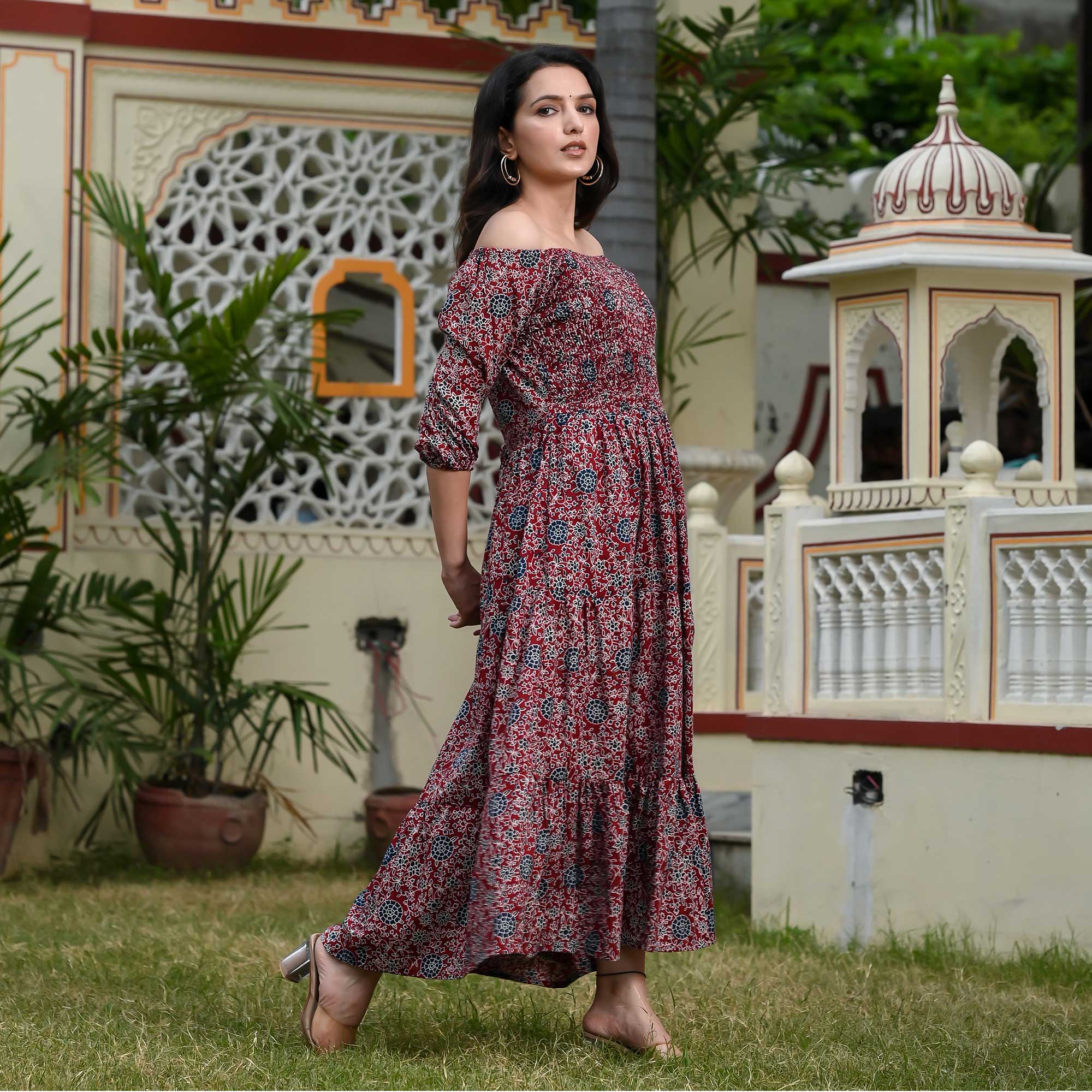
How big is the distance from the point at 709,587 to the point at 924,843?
1983 millimetres

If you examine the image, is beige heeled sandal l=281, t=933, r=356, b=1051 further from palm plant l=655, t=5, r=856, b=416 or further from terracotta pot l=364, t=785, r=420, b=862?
palm plant l=655, t=5, r=856, b=416

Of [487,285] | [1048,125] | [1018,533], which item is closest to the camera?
[487,285]

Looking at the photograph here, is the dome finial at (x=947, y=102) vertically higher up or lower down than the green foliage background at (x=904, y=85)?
lower down

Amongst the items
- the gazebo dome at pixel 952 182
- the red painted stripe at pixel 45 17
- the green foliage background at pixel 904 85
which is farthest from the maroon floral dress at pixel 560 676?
the green foliage background at pixel 904 85

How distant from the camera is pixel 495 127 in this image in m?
3.60

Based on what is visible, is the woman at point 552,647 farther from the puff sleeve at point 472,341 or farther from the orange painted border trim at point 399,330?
the orange painted border trim at point 399,330

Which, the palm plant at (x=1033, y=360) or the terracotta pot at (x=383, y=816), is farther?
the palm plant at (x=1033, y=360)

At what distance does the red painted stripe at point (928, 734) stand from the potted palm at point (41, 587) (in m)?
2.30

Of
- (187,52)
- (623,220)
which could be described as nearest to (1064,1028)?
(623,220)

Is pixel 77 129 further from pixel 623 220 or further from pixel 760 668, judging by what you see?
pixel 760 668

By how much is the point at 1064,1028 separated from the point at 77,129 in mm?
5319

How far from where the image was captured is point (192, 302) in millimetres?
6957

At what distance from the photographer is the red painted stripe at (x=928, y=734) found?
16.6 ft

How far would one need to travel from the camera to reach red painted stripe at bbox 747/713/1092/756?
5.07 metres
